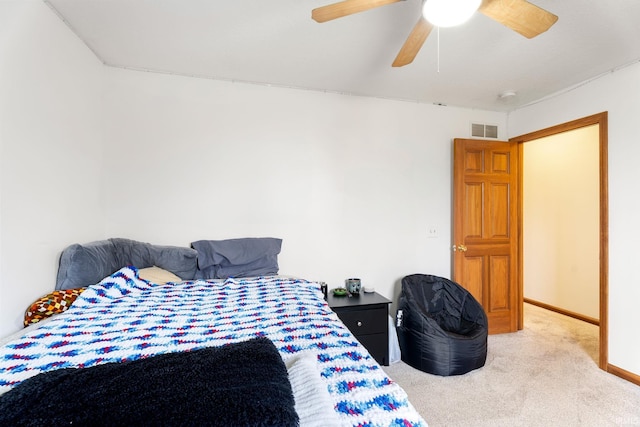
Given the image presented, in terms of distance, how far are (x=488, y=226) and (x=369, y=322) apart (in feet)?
5.61

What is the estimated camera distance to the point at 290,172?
2816mm

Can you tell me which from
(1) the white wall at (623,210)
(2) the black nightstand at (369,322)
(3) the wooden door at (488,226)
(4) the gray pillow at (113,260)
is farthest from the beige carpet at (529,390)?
(4) the gray pillow at (113,260)

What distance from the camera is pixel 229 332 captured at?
125cm

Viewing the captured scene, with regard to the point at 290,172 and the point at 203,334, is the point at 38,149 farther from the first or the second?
the point at 290,172

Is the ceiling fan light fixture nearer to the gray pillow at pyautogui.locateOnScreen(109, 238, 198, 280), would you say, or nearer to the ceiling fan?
the ceiling fan

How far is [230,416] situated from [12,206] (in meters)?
1.70

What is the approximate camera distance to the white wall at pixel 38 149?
148 cm

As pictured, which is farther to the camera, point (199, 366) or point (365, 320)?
point (365, 320)

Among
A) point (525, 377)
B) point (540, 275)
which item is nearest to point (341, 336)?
point (525, 377)

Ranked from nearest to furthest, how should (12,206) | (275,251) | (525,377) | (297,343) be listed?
(297,343) → (12,206) → (525,377) → (275,251)

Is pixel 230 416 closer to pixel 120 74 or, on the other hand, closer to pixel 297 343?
pixel 297 343

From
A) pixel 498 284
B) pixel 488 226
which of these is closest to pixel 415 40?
pixel 488 226

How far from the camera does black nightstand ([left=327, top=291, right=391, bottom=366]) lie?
2.45 m

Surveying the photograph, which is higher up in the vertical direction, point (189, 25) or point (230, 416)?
point (189, 25)
